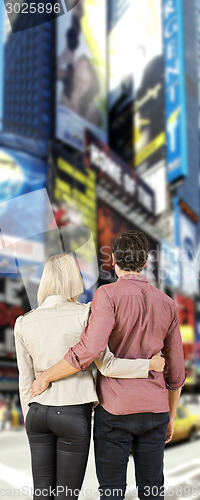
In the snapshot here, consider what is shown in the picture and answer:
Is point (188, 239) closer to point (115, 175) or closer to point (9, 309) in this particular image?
point (115, 175)

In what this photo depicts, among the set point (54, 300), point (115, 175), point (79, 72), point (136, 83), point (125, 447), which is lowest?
point (125, 447)

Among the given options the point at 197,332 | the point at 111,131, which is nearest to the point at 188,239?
the point at 197,332

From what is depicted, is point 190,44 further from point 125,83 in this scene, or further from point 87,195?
point 87,195

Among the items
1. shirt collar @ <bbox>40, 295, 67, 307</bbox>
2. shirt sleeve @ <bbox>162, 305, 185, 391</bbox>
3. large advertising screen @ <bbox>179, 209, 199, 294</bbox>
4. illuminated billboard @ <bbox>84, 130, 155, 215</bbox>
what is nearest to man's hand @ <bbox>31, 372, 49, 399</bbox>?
shirt collar @ <bbox>40, 295, 67, 307</bbox>

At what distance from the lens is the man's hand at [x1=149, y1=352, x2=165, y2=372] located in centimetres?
184

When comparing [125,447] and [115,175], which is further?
[115,175]

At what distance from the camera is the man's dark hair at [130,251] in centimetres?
188

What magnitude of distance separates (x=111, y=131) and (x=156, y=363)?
117 ft

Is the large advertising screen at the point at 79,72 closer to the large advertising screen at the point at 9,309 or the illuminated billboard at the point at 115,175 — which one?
the illuminated billboard at the point at 115,175

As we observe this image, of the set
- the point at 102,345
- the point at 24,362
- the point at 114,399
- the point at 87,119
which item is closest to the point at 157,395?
the point at 114,399

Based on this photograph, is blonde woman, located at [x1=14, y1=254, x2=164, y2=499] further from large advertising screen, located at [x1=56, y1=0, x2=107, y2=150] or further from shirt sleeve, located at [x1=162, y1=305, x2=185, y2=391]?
large advertising screen, located at [x1=56, y1=0, x2=107, y2=150]

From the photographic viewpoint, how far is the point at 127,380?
6.02 ft

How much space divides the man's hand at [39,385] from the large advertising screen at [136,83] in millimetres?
31213

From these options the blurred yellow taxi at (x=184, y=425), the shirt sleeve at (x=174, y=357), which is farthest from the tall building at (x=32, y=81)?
the shirt sleeve at (x=174, y=357)
